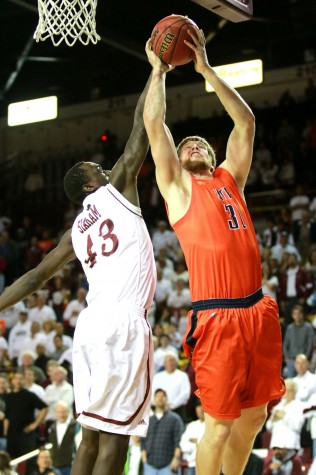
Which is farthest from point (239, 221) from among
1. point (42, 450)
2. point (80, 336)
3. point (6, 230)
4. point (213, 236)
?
point (6, 230)

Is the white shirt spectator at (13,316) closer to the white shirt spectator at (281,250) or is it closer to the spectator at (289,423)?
the white shirt spectator at (281,250)

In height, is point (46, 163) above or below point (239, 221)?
above

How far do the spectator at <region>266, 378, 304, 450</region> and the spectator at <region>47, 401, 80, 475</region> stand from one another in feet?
9.62

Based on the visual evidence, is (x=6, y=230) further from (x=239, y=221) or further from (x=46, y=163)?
(x=239, y=221)

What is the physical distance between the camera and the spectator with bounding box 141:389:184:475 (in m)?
11.8

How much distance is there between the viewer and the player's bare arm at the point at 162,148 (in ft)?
17.6

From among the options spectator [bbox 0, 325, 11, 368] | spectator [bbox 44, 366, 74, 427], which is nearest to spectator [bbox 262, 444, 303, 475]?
spectator [bbox 44, 366, 74, 427]

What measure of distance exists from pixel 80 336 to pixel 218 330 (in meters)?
0.85

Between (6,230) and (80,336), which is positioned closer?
(80,336)

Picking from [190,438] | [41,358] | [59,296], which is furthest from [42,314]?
[190,438]

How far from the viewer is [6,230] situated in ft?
74.6

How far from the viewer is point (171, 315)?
53.0 feet

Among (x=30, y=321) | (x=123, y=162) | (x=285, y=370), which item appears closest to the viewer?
(x=123, y=162)

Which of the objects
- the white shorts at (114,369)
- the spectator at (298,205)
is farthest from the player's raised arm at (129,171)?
the spectator at (298,205)
